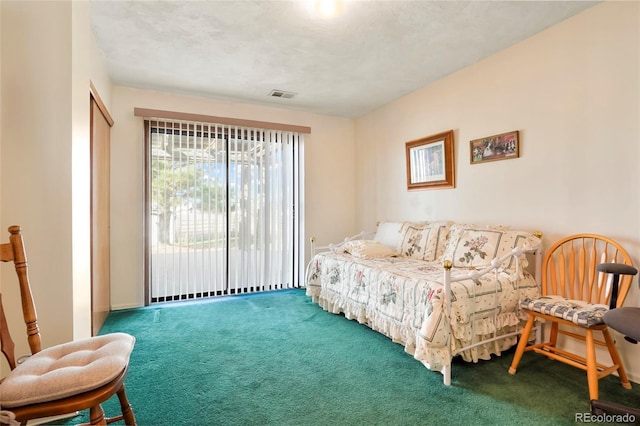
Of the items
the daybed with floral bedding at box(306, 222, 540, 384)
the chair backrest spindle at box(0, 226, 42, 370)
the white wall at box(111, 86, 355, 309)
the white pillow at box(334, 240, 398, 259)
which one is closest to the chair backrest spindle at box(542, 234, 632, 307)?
the daybed with floral bedding at box(306, 222, 540, 384)

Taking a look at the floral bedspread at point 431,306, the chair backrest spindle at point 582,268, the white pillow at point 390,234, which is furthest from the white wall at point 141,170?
the chair backrest spindle at point 582,268

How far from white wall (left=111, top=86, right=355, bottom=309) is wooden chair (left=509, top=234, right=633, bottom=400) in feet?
9.38

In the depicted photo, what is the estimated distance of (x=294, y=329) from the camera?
2.84 metres

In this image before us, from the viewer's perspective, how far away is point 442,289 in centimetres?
204

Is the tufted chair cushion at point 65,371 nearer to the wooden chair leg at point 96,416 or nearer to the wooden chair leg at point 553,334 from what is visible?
the wooden chair leg at point 96,416

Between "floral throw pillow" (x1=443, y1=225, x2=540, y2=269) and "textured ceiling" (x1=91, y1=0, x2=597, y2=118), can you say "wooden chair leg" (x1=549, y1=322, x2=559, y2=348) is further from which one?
"textured ceiling" (x1=91, y1=0, x2=597, y2=118)

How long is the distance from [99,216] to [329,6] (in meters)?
2.53

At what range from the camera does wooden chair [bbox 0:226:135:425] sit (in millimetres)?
1055

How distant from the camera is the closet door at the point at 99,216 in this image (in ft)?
8.09

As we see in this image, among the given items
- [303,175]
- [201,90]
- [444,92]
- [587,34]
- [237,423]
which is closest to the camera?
[237,423]

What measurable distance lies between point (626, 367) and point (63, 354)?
3.17m

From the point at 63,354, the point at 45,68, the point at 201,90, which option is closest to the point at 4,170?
the point at 45,68

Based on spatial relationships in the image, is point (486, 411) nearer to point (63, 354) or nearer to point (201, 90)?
point (63, 354)

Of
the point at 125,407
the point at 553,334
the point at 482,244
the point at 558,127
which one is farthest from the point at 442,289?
the point at 125,407
